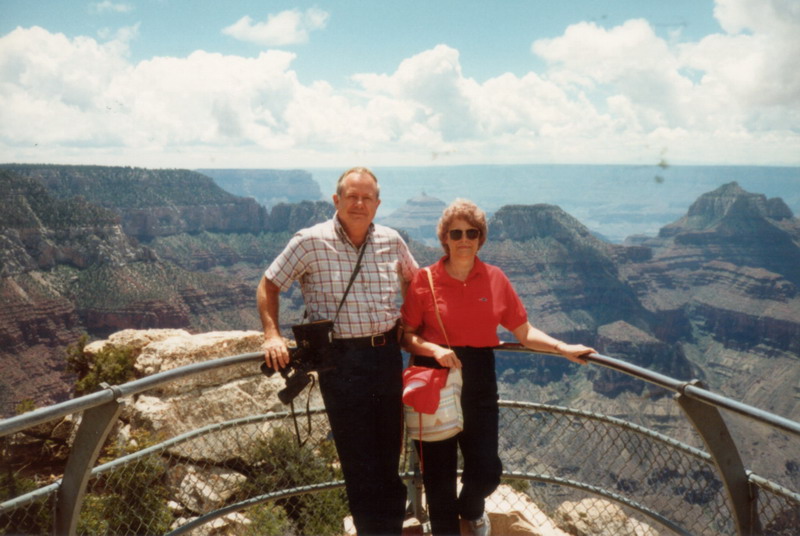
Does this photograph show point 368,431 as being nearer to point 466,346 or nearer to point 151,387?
point 466,346

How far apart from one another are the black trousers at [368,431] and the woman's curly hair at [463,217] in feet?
2.56

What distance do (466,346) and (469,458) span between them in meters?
0.61

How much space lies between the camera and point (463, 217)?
10.1 ft

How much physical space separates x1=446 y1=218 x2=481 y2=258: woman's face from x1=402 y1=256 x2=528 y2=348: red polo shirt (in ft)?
0.34

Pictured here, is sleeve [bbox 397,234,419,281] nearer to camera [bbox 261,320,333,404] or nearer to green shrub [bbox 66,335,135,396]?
camera [bbox 261,320,333,404]

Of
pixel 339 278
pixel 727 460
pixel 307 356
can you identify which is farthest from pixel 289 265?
pixel 727 460

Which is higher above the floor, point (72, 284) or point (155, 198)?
point (155, 198)

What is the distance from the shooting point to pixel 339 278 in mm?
2996

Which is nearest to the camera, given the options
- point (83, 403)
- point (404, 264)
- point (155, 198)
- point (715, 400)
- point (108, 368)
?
point (83, 403)

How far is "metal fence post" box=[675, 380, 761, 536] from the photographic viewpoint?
7.59ft

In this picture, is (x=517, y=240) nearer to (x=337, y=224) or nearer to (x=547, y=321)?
(x=547, y=321)

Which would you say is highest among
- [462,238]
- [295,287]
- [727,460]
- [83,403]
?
[462,238]

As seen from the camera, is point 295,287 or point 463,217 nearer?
point 463,217

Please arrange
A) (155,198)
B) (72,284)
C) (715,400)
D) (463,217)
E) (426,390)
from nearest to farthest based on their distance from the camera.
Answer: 1. (715,400)
2. (426,390)
3. (463,217)
4. (72,284)
5. (155,198)
